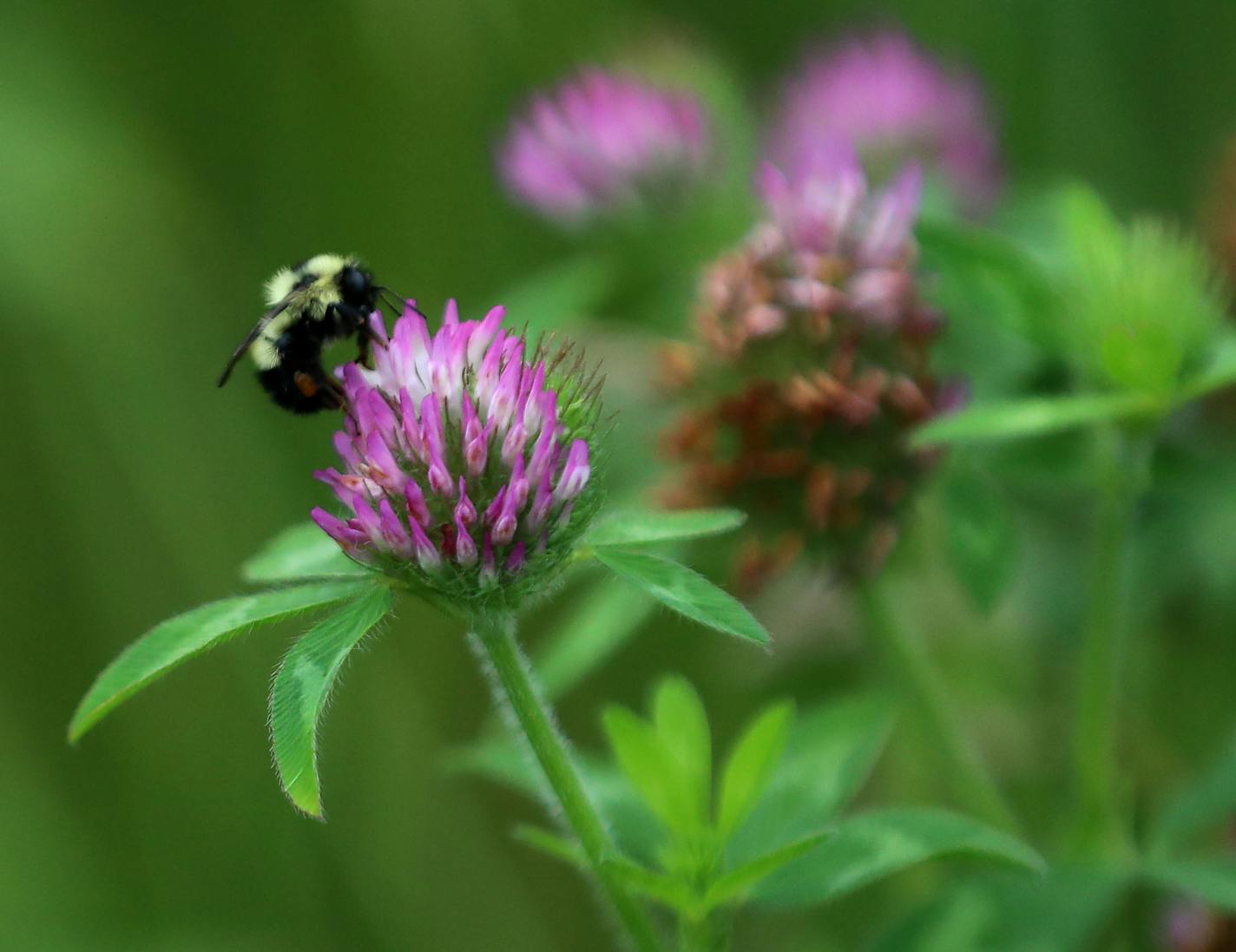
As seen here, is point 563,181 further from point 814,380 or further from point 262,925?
point 262,925

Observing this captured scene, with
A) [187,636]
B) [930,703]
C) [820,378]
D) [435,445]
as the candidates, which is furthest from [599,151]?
[187,636]

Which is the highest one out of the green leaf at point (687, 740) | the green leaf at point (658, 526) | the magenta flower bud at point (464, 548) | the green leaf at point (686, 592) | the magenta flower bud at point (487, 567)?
the magenta flower bud at point (464, 548)

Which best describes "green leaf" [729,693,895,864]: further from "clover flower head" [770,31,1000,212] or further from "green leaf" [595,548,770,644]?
"clover flower head" [770,31,1000,212]

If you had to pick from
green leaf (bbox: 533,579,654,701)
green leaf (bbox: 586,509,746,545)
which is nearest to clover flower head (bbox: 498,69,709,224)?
green leaf (bbox: 533,579,654,701)

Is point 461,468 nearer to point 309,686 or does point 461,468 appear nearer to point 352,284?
point 309,686

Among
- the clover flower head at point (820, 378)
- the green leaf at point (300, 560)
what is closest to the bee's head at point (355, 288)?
the green leaf at point (300, 560)

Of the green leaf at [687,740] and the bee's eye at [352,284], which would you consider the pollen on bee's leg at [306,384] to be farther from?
the green leaf at [687,740]
